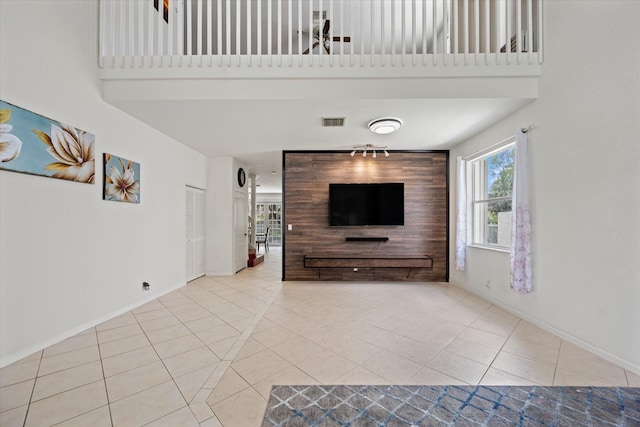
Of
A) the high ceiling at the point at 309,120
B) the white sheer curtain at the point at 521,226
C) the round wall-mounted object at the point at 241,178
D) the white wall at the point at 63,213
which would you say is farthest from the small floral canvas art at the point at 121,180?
the white sheer curtain at the point at 521,226

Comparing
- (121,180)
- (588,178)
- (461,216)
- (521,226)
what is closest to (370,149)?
(461,216)

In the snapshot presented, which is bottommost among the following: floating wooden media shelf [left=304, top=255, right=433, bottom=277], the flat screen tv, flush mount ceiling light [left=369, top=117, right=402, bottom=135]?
floating wooden media shelf [left=304, top=255, right=433, bottom=277]

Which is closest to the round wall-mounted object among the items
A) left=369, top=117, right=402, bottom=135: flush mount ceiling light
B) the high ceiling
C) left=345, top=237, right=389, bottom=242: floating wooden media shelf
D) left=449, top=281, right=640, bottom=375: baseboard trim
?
the high ceiling

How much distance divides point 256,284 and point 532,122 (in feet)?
15.4

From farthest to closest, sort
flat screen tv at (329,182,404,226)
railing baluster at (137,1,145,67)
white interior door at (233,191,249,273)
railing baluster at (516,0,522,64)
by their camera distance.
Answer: white interior door at (233,191,249,273) → flat screen tv at (329,182,404,226) → railing baluster at (137,1,145,67) → railing baluster at (516,0,522,64)

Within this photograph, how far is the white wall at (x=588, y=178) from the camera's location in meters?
2.06

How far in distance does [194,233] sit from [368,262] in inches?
134

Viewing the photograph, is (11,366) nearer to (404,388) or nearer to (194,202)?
(404,388)

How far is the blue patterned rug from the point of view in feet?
5.02

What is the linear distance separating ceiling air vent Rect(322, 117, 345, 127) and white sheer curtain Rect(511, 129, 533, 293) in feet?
7.04

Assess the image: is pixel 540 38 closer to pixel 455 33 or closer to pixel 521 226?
pixel 455 33

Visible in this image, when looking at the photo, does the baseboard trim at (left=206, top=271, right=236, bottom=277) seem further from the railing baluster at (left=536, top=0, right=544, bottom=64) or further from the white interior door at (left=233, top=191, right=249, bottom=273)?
the railing baluster at (left=536, top=0, right=544, bottom=64)

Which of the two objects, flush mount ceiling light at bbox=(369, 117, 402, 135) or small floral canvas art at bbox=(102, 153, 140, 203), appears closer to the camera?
small floral canvas art at bbox=(102, 153, 140, 203)

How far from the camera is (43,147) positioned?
2344mm
